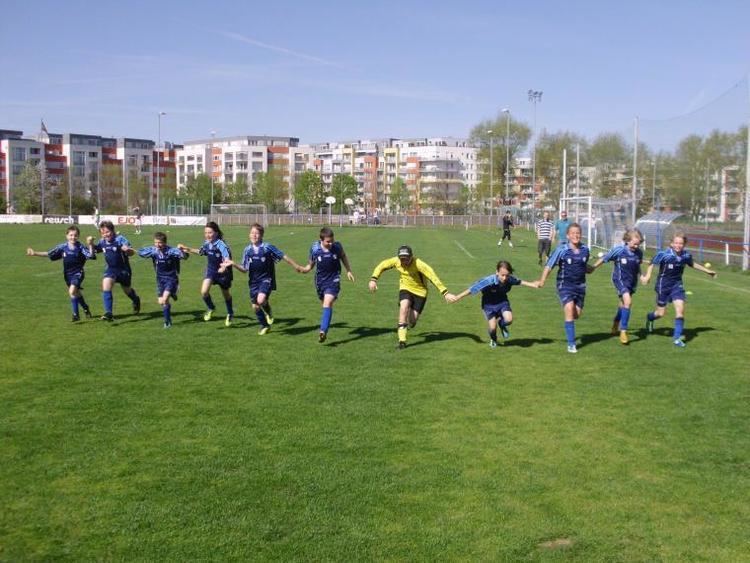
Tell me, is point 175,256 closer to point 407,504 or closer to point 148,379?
point 148,379

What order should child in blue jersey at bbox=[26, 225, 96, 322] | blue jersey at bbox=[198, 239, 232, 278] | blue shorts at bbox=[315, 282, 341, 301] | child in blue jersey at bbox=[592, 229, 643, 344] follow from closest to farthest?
blue shorts at bbox=[315, 282, 341, 301]
child in blue jersey at bbox=[592, 229, 643, 344]
blue jersey at bbox=[198, 239, 232, 278]
child in blue jersey at bbox=[26, 225, 96, 322]

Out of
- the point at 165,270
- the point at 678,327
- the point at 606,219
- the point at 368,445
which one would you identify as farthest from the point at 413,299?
the point at 606,219

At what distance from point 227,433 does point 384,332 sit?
263 inches

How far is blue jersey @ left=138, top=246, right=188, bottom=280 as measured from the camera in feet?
47.5

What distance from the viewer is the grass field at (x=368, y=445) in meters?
5.39

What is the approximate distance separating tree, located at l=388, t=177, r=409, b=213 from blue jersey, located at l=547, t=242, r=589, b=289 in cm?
12260

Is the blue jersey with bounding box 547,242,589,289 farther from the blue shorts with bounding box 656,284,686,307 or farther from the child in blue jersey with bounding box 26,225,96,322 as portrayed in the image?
the child in blue jersey with bounding box 26,225,96,322

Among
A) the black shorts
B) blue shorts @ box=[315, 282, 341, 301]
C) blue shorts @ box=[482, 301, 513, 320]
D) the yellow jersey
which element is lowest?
blue shorts @ box=[482, 301, 513, 320]

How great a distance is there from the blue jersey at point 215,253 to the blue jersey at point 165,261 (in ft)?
1.55

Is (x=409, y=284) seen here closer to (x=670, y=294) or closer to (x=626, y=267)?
(x=626, y=267)

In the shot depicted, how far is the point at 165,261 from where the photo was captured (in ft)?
47.7

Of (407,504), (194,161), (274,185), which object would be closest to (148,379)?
(407,504)

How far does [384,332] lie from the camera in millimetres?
14195

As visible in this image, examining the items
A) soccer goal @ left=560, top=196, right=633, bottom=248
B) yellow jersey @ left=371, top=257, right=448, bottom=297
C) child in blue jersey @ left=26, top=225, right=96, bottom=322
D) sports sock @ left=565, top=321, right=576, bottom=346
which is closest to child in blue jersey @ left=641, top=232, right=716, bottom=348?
sports sock @ left=565, top=321, right=576, bottom=346
